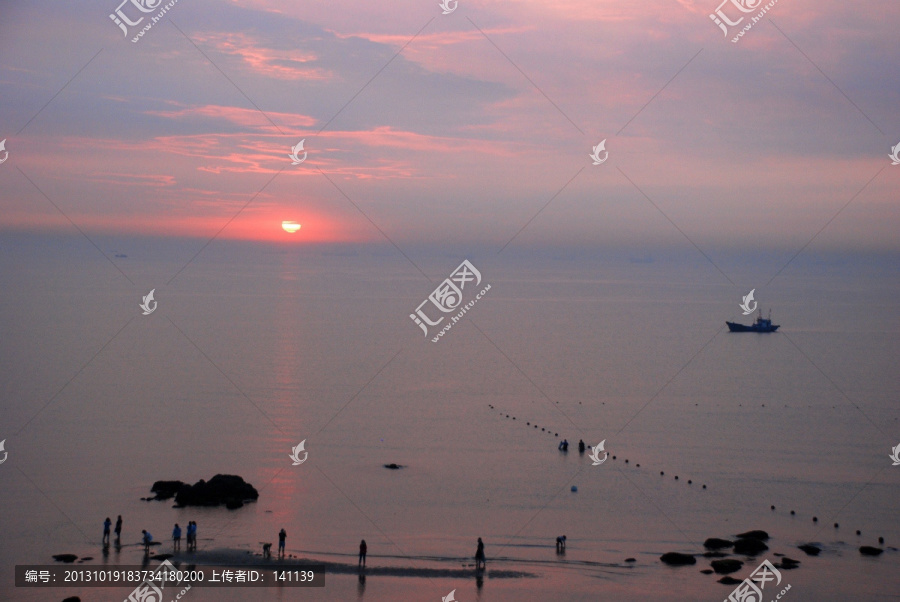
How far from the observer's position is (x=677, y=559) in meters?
26.5

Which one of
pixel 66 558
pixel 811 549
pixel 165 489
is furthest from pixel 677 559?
pixel 165 489

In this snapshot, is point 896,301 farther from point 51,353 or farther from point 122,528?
point 122,528

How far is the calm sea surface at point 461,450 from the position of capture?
26828 mm

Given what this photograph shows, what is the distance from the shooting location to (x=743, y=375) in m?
80.1

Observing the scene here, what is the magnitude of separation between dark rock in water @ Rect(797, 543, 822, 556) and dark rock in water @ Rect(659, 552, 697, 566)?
4.82 meters

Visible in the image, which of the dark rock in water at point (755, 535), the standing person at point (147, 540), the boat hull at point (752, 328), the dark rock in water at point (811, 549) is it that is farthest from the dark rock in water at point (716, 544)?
the boat hull at point (752, 328)

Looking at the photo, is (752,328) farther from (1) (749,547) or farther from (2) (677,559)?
(2) (677,559)

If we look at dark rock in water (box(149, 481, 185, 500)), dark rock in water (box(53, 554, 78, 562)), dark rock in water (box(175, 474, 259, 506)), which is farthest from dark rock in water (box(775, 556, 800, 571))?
dark rock in water (box(149, 481, 185, 500))

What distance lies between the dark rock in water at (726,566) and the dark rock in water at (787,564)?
1363 mm

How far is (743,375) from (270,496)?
5964 centimetres

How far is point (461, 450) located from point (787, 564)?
21.4 meters

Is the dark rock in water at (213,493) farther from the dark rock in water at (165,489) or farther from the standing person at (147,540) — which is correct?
the standing person at (147,540)

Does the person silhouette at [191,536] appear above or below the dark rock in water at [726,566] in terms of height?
above

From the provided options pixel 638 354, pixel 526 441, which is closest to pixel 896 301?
pixel 638 354
